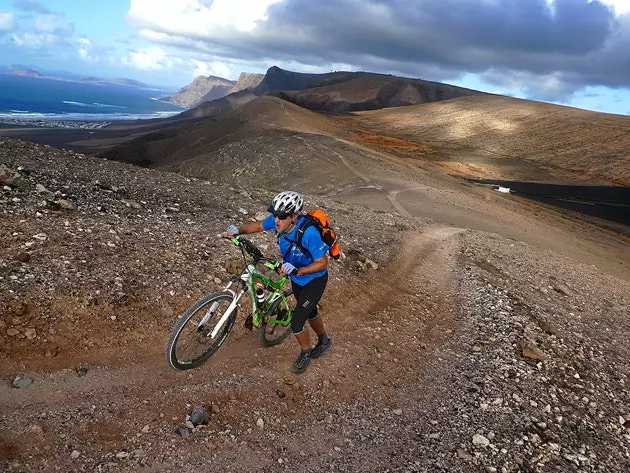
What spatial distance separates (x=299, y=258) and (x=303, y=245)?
0.37m

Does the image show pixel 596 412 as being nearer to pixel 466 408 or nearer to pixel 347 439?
pixel 466 408

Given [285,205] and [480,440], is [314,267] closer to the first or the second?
[285,205]

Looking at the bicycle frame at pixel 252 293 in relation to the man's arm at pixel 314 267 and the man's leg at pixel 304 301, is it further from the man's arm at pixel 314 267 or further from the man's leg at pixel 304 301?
the man's arm at pixel 314 267

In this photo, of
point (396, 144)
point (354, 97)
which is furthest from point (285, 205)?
point (354, 97)

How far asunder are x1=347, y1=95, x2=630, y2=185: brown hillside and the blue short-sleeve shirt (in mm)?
73823

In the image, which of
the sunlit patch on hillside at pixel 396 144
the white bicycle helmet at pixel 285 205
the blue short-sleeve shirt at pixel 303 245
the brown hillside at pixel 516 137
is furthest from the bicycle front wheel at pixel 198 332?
the sunlit patch on hillside at pixel 396 144

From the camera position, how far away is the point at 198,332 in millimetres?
7480

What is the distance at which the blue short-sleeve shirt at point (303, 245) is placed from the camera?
7.11 m

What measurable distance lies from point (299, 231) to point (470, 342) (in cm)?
606

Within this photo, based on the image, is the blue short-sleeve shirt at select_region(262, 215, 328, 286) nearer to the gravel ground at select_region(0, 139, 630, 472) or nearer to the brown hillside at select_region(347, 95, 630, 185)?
the gravel ground at select_region(0, 139, 630, 472)

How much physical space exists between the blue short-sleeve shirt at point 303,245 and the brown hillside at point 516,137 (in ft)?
242

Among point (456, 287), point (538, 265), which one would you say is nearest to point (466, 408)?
point (456, 287)

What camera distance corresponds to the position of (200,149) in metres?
58.2

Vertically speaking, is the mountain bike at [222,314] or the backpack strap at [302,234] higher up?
the backpack strap at [302,234]
